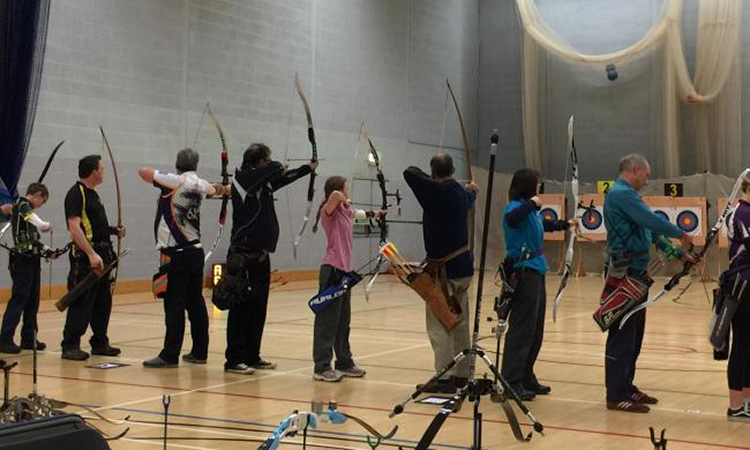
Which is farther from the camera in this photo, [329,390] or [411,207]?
[411,207]

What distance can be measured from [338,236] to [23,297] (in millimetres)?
2598

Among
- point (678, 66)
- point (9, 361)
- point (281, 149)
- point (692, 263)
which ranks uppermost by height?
point (678, 66)

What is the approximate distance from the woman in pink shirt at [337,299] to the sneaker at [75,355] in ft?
5.86

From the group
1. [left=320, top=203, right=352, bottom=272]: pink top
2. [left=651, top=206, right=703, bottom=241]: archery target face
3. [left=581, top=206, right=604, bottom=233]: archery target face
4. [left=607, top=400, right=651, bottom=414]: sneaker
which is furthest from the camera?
[left=581, top=206, right=604, bottom=233]: archery target face

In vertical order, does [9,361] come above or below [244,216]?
below

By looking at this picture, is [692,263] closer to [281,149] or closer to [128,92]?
[128,92]

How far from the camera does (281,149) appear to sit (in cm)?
1559

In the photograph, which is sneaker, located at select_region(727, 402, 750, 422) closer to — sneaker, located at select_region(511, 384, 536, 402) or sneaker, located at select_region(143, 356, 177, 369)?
sneaker, located at select_region(511, 384, 536, 402)

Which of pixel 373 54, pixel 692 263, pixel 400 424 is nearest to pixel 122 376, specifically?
pixel 400 424

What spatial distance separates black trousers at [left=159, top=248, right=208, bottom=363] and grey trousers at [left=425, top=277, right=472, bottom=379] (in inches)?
69.1

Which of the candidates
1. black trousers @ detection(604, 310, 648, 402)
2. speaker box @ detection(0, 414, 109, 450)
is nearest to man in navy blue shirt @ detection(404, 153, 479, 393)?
black trousers @ detection(604, 310, 648, 402)

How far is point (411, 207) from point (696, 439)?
1456 centimetres

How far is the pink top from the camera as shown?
658 cm

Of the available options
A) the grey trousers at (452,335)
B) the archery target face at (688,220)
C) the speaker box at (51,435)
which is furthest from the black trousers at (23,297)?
the archery target face at (688,220)
